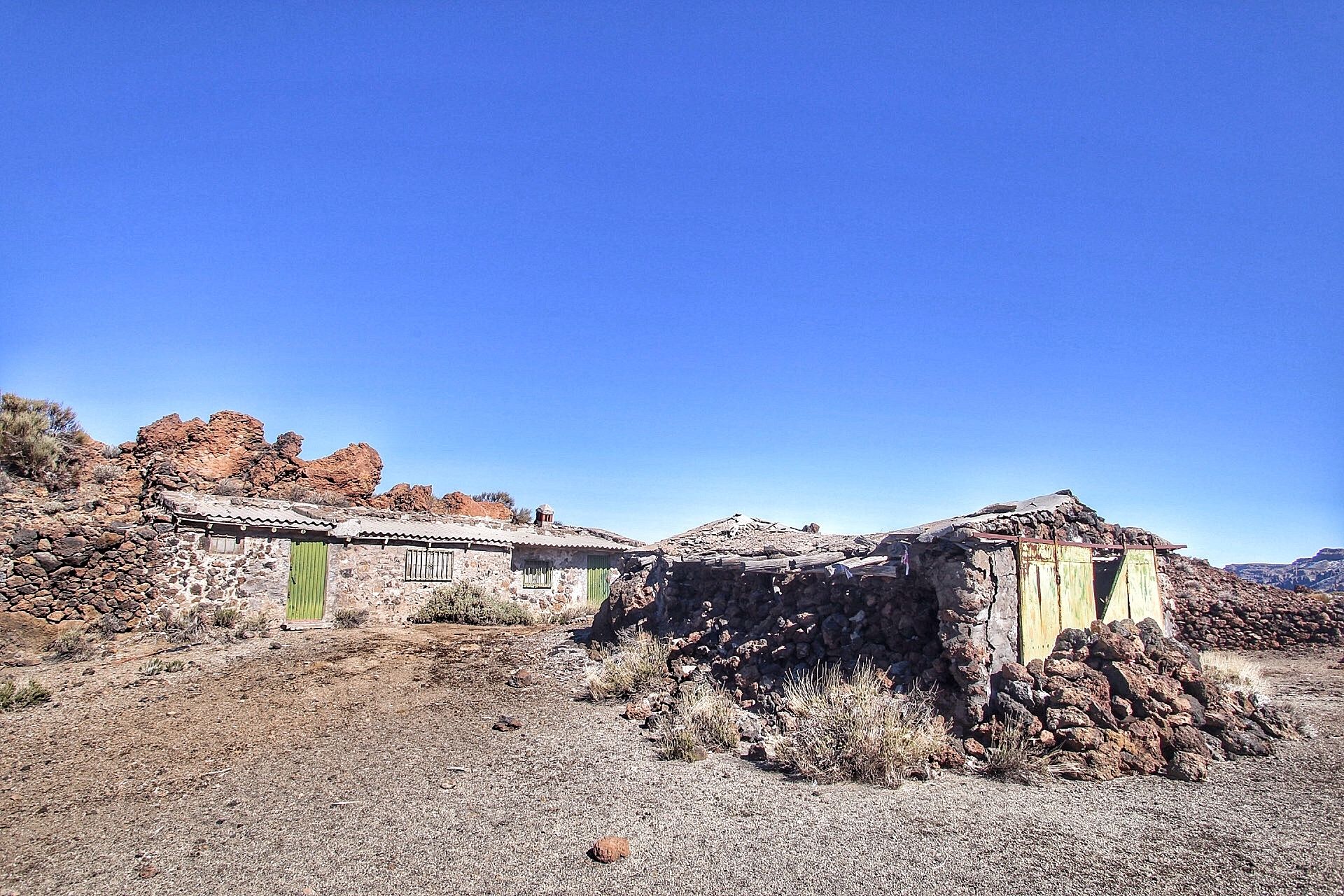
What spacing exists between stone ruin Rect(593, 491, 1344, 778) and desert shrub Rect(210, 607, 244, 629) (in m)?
10.2

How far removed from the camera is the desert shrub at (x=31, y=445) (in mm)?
20875

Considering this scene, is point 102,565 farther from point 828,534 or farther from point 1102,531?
point 1102,531

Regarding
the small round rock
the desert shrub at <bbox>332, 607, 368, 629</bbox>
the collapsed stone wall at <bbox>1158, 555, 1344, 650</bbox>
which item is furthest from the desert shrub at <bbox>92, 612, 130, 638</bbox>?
the collapsed stone wall at <bbox>1158, 555, 1344, 650</bbox>

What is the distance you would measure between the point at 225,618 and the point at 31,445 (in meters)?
10.7

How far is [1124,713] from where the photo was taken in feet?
26.6

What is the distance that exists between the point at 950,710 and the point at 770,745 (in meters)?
2.17

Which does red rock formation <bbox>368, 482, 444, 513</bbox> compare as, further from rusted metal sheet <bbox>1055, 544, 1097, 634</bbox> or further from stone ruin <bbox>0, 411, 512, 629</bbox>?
rusted metal sheet <bbox>1055, 544, 1097, 634</bbox>

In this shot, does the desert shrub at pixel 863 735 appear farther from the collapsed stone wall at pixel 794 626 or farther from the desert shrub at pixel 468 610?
the desert shrub at pixel 468 610

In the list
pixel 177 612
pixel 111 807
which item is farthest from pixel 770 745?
pixel 177 612

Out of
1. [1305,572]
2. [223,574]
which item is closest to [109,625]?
[223,574]

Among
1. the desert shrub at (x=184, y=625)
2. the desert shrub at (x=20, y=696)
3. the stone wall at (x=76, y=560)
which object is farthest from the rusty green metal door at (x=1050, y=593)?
the stone wall at (x=76, y=560)

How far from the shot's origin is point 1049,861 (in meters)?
5.34

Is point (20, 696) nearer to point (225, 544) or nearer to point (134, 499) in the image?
point (225, 544)

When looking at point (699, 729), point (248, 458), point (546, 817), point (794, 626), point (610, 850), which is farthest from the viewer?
point (248, 458)
